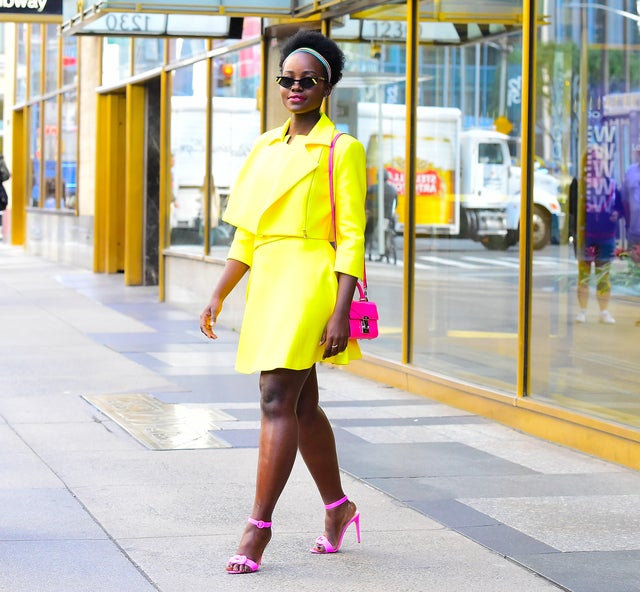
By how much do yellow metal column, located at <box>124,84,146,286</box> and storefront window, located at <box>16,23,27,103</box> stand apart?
9844 mm

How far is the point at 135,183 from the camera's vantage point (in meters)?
17.5

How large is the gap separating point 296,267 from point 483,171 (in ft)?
13.9

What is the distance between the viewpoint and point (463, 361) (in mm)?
8742

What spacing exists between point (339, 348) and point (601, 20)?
3.69 metres

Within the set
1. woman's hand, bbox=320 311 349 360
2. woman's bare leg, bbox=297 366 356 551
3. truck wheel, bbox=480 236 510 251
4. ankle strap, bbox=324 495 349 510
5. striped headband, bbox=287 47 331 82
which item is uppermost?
striped headband, bbox=287 47 331 82

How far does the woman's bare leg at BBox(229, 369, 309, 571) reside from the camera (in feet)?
15.2

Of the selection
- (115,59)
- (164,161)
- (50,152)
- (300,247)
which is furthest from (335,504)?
(50,152)

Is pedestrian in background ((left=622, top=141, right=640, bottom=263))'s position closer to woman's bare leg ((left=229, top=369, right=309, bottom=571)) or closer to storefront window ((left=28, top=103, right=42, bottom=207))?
woman's bare leg ((left=229, top=369, right=309, bottom=571))

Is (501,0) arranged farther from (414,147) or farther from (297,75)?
(297,75)

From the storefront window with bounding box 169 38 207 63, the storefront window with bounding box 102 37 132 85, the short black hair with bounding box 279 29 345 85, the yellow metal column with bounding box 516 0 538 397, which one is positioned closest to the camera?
the short black hair with bounding box 279 29 345 85

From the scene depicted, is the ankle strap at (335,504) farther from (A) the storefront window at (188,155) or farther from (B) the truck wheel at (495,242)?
(A) the storefront window at (188,155)

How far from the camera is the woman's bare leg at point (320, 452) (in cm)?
482

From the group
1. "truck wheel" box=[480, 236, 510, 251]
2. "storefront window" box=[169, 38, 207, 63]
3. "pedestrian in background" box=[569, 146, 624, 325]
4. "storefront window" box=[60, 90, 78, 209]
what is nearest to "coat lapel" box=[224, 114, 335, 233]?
"pedestrian in background" box=[569, 146, 624, 325]

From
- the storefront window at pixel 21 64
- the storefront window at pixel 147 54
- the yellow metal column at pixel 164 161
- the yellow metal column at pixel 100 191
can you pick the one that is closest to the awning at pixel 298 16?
the yellow metal column at pixel 164 161
